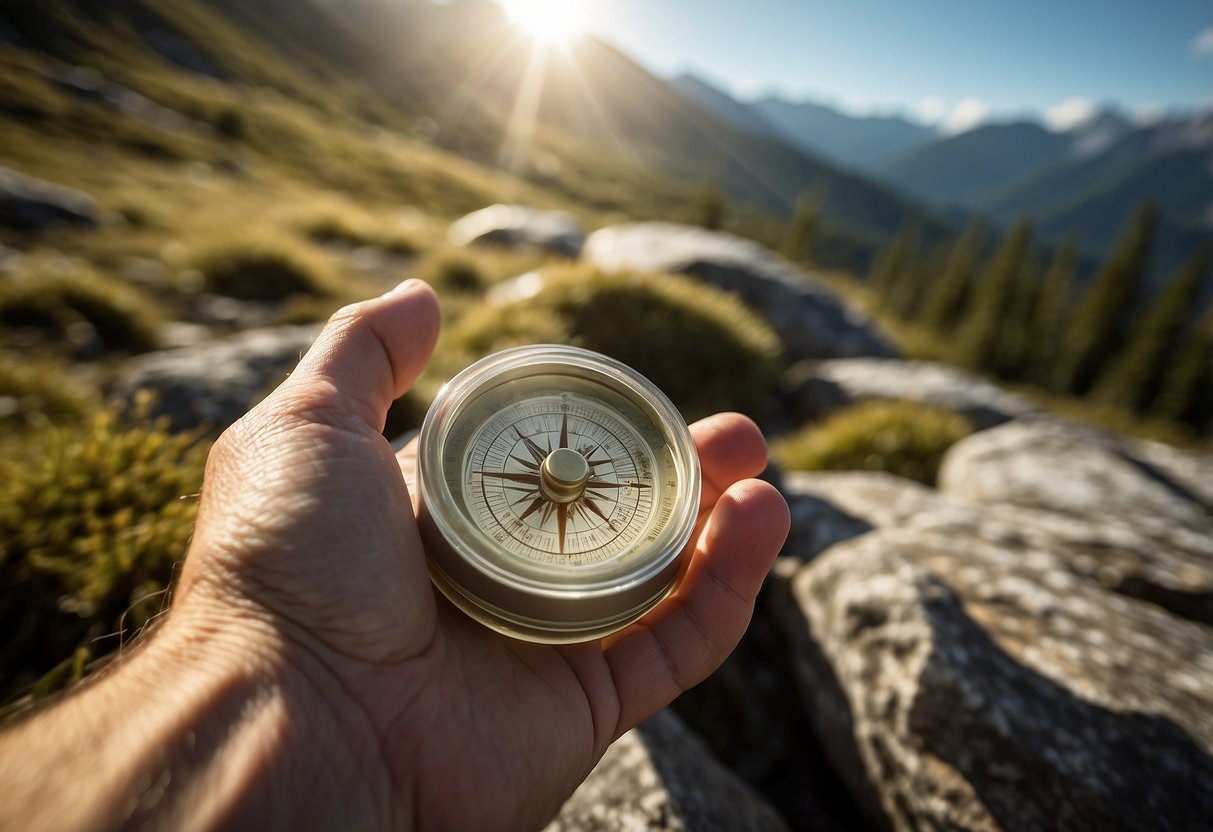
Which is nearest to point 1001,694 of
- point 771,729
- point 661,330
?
point 771,729

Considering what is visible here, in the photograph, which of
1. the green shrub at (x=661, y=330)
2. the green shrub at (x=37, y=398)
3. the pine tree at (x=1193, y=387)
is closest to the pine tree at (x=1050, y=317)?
the pine tree at (x=1193, y=387)

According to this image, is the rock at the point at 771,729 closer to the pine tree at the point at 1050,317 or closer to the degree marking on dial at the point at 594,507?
the degree marking on dial at the point at 594,507

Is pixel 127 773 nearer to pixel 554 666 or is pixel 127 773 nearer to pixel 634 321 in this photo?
pixel 554 666

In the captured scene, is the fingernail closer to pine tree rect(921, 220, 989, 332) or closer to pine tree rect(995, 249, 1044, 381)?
pine tree rect(995, 249, 1044, 381)

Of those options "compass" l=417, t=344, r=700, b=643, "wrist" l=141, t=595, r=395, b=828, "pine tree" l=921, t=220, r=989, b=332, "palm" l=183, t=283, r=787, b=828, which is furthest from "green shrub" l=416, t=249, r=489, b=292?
"pine tree" l=921, t=220, r=989, b=332

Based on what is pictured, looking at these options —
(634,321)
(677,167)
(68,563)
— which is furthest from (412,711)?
(677,167)
